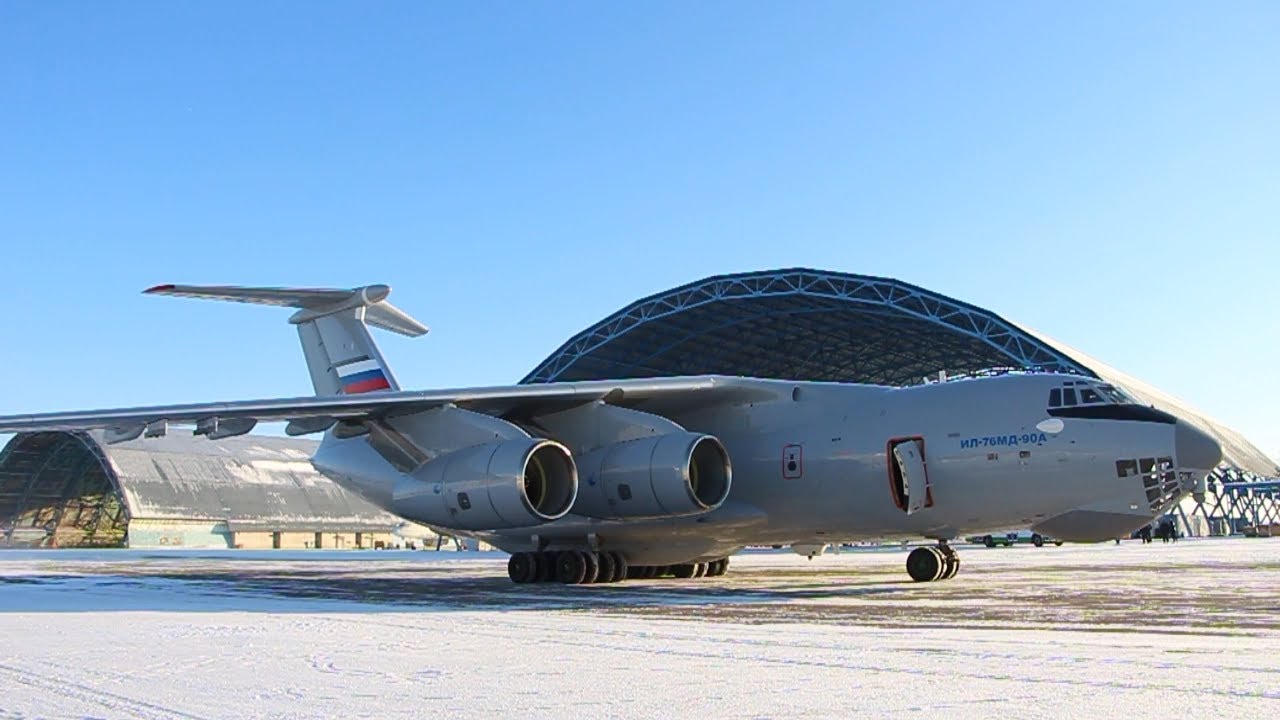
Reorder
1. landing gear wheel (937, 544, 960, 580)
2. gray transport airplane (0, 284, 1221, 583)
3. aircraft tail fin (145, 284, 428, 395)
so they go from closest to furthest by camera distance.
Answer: gray transport airplane (0, 284, 1221, 583) < landing gear wheel (937, 544, 960, 580) < aircraft tail fin (145, 284, 428, 395)

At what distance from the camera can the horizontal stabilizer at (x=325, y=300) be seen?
16594 millimetres

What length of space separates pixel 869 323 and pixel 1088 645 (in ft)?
110

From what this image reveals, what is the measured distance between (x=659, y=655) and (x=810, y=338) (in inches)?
1433

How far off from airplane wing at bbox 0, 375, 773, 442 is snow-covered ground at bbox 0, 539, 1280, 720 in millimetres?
2072

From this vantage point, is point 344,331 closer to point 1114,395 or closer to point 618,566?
point 618,566

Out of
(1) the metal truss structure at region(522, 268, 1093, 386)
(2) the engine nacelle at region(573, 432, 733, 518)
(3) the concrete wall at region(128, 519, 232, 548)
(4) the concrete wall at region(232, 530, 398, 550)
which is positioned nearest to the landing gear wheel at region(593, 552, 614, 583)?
(2) the engine nacelle at region(573, 432, 733, 518)

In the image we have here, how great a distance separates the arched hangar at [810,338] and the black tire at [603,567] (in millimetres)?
19451

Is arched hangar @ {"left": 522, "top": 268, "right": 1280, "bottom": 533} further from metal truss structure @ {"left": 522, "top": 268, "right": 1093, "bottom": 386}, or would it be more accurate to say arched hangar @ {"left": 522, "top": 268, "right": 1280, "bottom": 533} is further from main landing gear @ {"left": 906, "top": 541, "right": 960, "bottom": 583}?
main landing gear @ {"left": 906, "top": 541, "right": 960, "bottom": 583}

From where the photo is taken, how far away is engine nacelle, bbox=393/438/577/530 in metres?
13.3

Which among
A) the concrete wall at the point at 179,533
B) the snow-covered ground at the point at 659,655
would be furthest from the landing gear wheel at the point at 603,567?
the concrete wall at the point at 179,533

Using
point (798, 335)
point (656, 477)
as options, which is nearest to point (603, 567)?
point (656, 477)

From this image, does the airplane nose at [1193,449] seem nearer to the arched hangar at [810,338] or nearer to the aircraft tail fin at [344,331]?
the aircraft tail fin at [344,331]

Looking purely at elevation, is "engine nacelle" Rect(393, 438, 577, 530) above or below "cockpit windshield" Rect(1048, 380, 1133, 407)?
below

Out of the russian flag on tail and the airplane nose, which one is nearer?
the airplane nose
